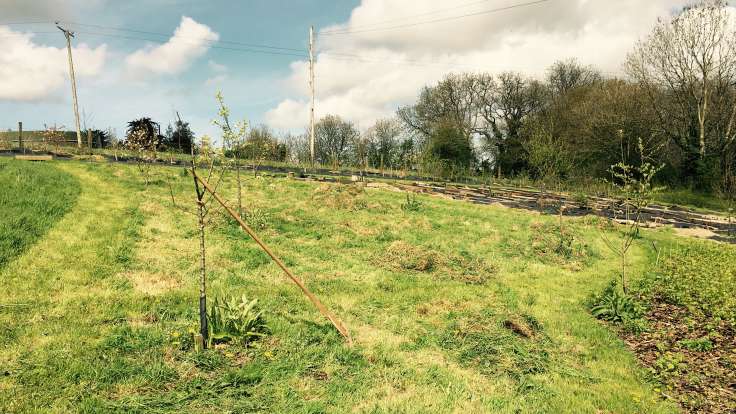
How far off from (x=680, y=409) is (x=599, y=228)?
11.5 meters

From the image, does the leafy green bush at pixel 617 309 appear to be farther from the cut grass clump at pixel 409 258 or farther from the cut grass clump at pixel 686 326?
the cut grass clump at pixel 409 258

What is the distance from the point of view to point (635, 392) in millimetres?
4879

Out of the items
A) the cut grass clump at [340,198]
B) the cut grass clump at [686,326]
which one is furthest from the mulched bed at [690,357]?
the cut grass clump at [340,198]

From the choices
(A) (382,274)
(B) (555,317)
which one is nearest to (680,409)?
(B) (555,317)

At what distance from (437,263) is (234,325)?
5472mm

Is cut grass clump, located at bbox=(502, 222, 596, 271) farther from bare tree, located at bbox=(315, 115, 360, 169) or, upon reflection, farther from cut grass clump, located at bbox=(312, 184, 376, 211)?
bare tree, located at bbox=(315, 115, 360, 169)

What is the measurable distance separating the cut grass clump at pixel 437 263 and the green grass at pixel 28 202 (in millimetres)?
7475

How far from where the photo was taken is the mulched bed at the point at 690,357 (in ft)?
15.8

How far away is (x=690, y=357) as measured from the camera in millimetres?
5746

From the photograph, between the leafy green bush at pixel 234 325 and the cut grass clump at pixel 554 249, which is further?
the cut grass clump at pixel 554 249

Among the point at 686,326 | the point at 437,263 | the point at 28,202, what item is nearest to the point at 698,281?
the point at 686,326

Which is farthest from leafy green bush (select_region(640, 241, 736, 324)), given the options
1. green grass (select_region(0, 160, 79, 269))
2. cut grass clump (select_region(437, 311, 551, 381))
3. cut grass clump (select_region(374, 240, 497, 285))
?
green grass (select_region(0, 160, 79, 269))

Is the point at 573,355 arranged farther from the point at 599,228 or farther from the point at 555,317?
the point at 599,228

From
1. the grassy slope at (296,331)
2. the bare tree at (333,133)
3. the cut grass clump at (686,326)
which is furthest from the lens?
the bare tree at (333,133)
